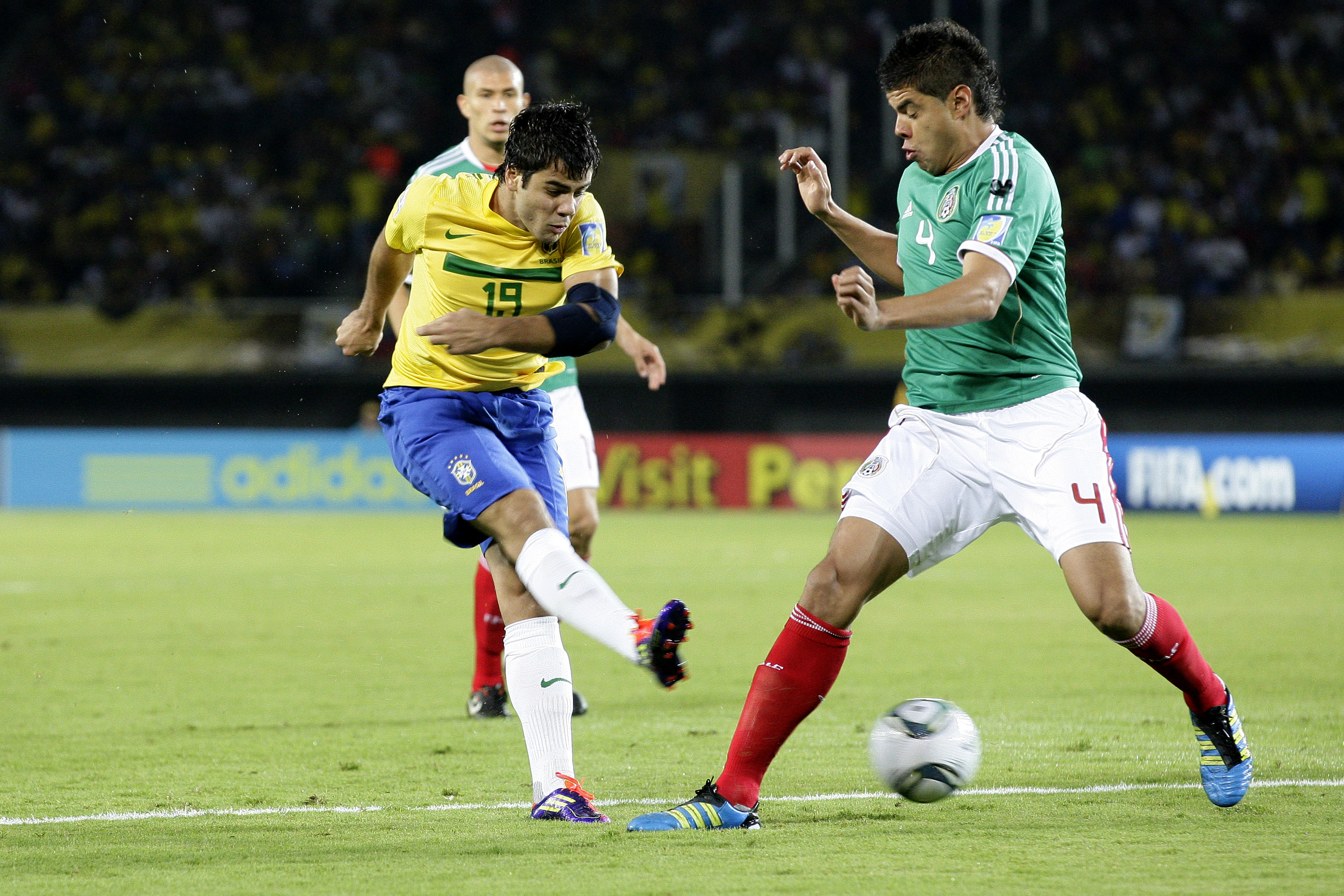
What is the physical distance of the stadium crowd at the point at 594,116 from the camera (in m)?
21.7

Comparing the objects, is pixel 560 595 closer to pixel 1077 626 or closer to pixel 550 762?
pixel 550 762

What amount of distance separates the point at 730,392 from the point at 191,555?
8305mm

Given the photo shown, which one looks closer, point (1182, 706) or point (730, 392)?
point (1182, 706)

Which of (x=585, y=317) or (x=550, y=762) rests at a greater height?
(x=585, y=317)

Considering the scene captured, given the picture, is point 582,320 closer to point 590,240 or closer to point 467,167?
point 590,240

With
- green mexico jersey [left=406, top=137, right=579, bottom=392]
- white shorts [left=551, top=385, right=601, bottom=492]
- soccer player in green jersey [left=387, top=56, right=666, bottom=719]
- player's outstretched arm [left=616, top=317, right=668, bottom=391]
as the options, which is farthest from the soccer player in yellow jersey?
white shorts [left=551, top=385, right=601, bottom=492]

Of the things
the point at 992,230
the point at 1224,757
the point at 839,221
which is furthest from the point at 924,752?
the point at 839,221

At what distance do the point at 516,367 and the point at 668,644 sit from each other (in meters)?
1.33

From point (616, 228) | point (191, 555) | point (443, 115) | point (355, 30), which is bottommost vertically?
point (191, 555)

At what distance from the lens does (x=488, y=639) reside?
6.56 meters

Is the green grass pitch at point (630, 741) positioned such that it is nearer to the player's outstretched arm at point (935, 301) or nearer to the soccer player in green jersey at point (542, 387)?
the soccer player in green jersey at point (542, 387)

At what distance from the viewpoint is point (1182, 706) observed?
6574 millimetres

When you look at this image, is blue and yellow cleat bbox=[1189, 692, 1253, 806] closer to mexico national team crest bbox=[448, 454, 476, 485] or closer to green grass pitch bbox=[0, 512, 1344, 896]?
green grass pitch bbox=[0, 512, 1344, 896]

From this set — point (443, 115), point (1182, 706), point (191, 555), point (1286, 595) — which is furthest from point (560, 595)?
point (443, 115)
